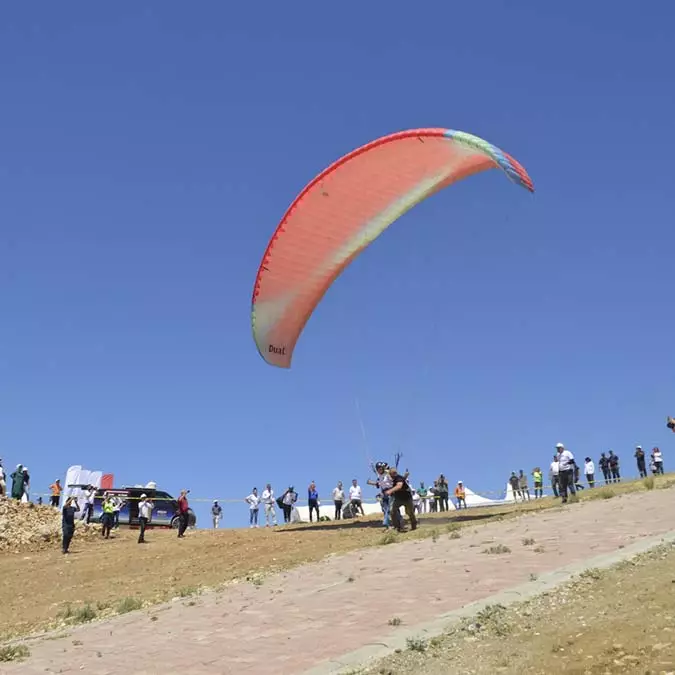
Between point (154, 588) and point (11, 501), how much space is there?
15.8m

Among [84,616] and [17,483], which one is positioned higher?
[17,483]

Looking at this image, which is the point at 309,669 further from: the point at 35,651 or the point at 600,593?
the point at 35,651

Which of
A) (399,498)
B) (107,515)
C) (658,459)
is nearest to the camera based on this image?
(399,498)

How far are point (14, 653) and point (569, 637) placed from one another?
648 centimetres

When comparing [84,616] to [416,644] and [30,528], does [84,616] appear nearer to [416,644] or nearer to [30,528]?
[416,644]

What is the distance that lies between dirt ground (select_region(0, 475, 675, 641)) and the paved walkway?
1.57 metres

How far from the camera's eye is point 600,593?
8.06 m

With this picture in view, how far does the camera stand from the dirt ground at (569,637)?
19.4ft

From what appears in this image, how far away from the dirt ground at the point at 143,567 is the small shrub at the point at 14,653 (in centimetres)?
243

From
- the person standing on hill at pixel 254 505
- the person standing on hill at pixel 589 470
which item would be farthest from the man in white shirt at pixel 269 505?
the person standing on hill at pixel 589 470

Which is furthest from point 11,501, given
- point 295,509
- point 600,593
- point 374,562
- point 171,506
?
point 600,593

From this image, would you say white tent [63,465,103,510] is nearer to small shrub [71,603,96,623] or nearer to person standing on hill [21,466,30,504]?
person standing on hill [21,466,30,504]

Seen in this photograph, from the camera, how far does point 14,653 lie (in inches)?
367

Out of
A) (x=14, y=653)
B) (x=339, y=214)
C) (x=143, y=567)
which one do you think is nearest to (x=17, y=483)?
(x=143, y=567)
